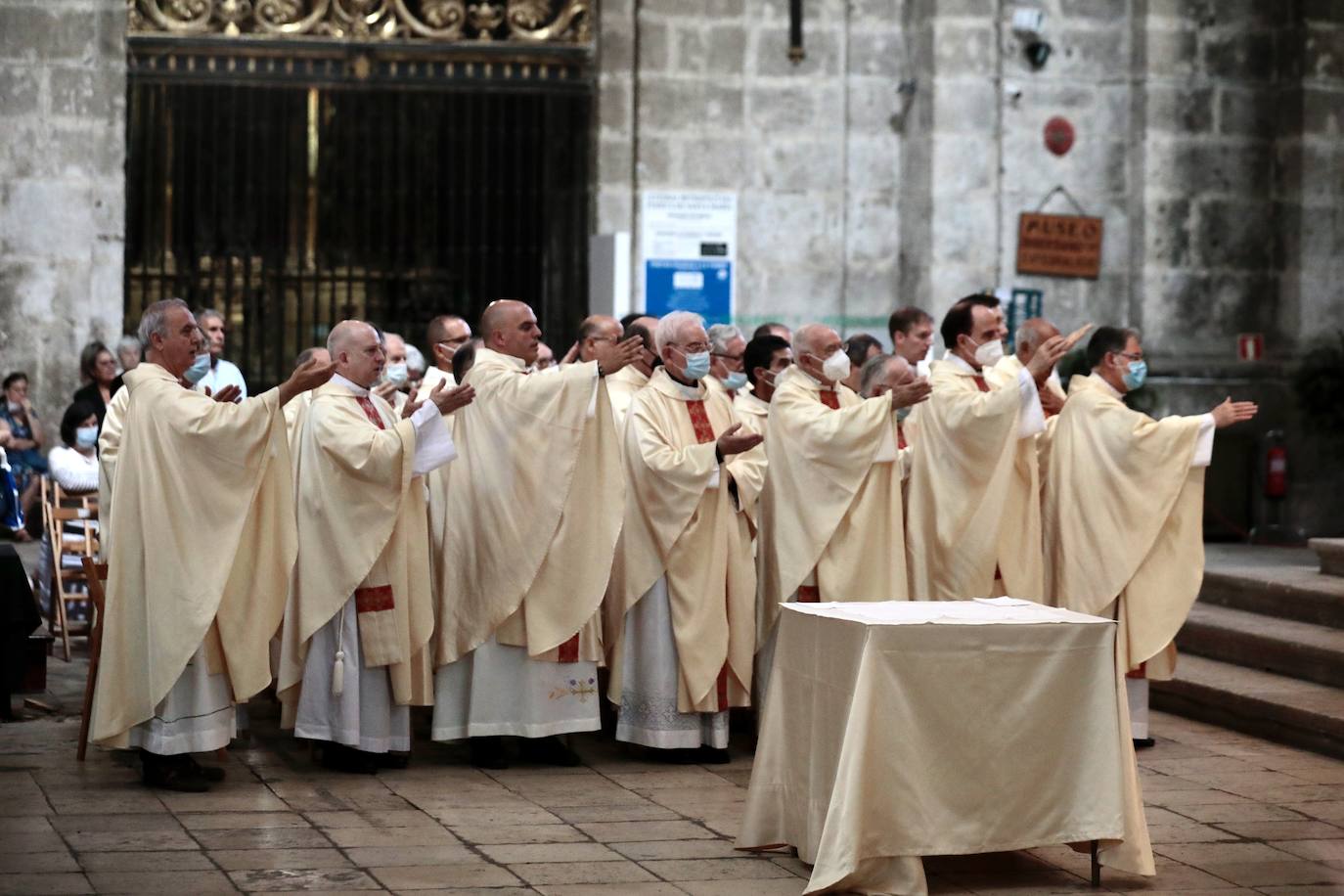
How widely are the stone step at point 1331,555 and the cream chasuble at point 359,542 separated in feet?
16.7

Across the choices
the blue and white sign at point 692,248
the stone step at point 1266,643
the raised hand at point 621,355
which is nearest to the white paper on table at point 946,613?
the raised hand at point 621,355

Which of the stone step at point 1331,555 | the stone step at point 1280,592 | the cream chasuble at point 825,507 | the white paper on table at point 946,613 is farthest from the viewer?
the stone step at point 1331,555

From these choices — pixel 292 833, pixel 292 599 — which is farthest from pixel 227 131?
pixel 292 833

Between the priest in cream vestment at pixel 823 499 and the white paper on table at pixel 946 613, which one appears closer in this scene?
the white paper on table at pixel 946 613

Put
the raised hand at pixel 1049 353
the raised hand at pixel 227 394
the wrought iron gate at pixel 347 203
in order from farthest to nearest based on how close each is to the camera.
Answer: the wrought iron gate at pixel 347 203 → the raised hand at pixel 1049 353 → the raised hand at pixel 227 394

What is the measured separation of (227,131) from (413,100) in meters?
1.29

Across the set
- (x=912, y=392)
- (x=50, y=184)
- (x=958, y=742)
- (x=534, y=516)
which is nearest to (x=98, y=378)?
(x=50, y=184)

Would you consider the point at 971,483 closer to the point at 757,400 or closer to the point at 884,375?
the point at 884,375

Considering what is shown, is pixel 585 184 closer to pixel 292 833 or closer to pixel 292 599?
pixel 292 599

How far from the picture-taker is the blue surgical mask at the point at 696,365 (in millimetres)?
8109

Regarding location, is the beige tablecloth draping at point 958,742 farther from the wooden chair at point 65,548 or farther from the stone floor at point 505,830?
the wooden chair at point 65,548

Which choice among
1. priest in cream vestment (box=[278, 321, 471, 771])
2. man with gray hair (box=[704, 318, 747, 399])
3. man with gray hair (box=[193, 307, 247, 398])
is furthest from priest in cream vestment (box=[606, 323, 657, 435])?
man with gray hair (box=[193, 307, 247, 398])

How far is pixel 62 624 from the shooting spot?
1023 cm

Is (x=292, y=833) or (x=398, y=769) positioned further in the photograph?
(x=398, y=769)
